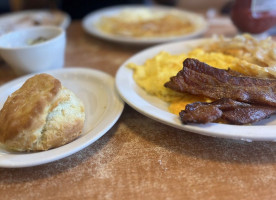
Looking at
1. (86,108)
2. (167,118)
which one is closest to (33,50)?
(86,108)

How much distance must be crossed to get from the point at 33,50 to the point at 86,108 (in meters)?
0.51

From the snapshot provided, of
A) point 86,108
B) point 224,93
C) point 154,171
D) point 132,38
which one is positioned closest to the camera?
point 154,171

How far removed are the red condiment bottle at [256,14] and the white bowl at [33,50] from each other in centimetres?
128

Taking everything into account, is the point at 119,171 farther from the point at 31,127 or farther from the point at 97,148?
the point at 31,127

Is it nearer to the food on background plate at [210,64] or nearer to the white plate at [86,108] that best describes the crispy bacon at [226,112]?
the food on background plate at [210,64]

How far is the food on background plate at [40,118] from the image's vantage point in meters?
0.90

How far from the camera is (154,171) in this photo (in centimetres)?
90

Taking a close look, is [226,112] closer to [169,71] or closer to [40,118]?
[169,71]

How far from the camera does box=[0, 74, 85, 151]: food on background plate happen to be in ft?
2.96

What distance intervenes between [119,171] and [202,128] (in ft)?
1.13

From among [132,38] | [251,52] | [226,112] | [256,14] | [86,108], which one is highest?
[256,14]

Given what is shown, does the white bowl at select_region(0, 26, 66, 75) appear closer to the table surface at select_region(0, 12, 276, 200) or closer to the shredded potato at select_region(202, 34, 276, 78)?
the table surface at select_region(0, 12, 276, 200)

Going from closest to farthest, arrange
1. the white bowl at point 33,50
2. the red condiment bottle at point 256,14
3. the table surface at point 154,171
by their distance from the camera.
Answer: the table surface at point 154,171
the white bowl at point 33,50
the red condiment bottle at point 256,14

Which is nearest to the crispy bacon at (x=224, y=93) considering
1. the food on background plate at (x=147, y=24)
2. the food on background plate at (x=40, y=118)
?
the food on background plate at (x=40, y=118)
